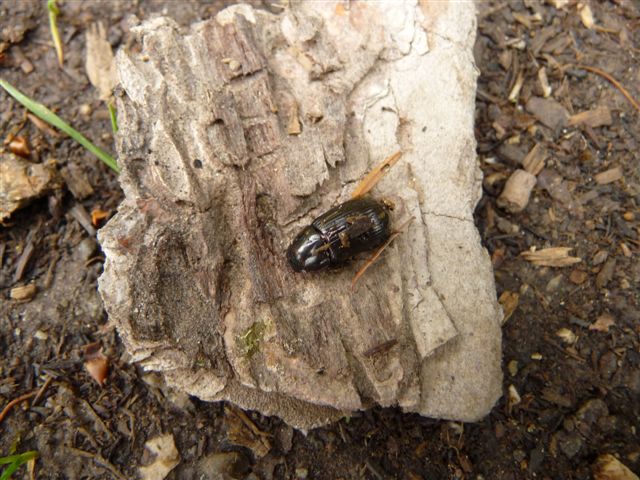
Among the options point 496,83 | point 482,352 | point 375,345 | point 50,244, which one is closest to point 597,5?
point 496,83

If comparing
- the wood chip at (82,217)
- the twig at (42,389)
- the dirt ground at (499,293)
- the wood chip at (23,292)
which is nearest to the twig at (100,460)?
the dirt ground at (499,293)

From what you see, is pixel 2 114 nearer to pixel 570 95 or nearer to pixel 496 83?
pixel 496 83

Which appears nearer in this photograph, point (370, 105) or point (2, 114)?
point (370, 105)

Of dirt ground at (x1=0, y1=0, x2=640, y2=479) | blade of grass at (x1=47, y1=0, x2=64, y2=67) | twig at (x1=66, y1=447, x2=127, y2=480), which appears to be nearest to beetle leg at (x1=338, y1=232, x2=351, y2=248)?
dirt ground at (x1=0, y1=0, x2=640, y2=479)

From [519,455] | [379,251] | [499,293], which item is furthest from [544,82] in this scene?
[519,455]

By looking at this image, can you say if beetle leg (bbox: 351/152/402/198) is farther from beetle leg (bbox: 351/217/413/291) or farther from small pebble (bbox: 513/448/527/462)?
small pebble (bbox: 513/448/527/462)
